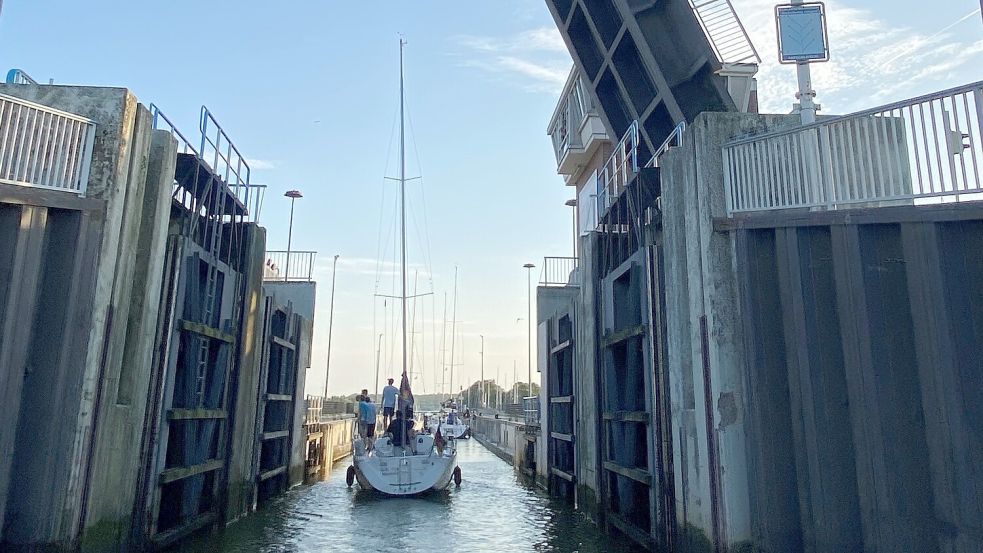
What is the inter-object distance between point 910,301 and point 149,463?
9195 mm


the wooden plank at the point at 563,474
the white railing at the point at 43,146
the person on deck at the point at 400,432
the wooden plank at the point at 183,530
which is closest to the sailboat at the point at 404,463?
the person on deck at the point at 400,432

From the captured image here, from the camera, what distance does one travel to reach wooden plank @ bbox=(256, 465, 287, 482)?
47.6 feet

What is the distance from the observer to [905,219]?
668 cm

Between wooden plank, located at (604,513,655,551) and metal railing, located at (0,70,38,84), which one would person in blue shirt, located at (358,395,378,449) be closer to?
wooden plank, located at (604,513,655,551)

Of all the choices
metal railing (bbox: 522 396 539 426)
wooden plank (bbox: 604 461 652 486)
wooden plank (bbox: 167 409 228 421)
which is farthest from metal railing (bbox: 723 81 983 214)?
metal railing (bbox: 522 396 539 426)

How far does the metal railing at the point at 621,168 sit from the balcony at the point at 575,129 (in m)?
3.69

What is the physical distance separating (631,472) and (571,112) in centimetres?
1374

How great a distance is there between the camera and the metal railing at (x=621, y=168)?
1191cm

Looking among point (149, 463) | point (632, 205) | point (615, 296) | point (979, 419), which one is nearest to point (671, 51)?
point (632, 205)

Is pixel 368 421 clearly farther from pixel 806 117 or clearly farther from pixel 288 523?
pixel 806 117

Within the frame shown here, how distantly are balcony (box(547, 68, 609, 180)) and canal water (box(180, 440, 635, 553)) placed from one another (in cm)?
1011

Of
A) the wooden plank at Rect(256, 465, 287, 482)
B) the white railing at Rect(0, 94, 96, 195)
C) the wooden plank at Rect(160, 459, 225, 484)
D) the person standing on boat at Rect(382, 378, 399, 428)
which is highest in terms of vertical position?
the white railing at Rect(0, 94, 96, 195)

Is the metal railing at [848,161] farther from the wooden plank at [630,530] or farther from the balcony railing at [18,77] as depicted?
the balcony railing at [18,77]

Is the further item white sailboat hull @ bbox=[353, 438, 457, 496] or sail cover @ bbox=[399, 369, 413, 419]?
sail cover @ bbox=[399, 369, 413, 419]
